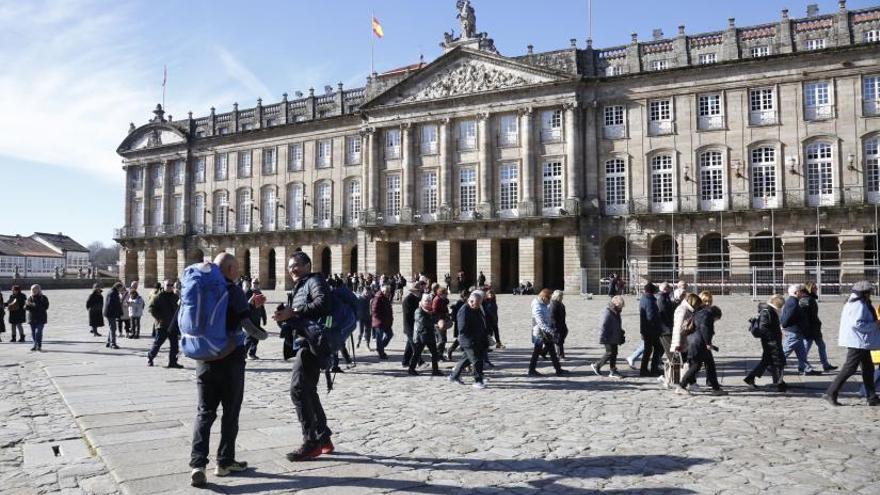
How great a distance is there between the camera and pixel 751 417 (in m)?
8.55

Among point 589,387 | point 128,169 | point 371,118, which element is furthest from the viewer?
point 128,169

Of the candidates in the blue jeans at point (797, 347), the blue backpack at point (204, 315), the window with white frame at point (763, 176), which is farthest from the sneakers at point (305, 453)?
the window with white frame at point (763, 176)

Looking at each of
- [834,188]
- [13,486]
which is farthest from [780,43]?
[13,486]

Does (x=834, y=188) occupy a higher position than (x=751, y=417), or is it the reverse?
(x=834, y=188)

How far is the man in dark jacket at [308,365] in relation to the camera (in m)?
6.34

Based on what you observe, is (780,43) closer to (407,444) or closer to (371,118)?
(371,118)

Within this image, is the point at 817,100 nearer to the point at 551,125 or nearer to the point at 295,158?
the point at 551,125

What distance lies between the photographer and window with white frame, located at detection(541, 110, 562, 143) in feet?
131

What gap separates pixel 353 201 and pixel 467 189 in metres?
10.1

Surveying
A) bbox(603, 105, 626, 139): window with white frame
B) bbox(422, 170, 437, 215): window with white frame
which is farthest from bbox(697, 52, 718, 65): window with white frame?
bbox(422, 170, 437, 215): window with white frame

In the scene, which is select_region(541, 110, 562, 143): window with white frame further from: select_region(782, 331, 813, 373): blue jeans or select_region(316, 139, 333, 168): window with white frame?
select_region(782, 331, 813, 373): blue jeans

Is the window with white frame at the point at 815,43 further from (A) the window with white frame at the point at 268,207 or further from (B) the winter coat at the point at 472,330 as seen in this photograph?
(A) the window with white frame at the point at 268,207

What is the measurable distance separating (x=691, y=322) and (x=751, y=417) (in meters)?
1.97

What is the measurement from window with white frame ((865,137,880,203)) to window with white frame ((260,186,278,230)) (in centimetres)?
3860
